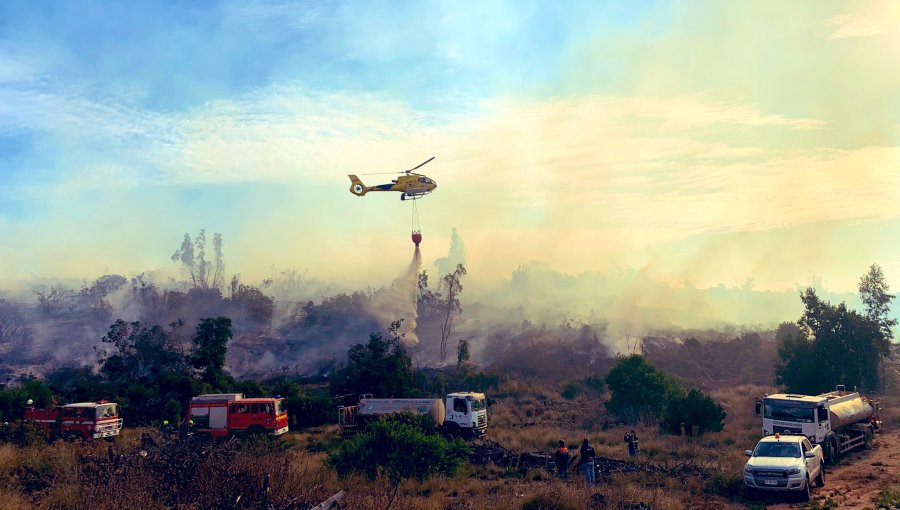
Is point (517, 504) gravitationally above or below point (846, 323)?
below

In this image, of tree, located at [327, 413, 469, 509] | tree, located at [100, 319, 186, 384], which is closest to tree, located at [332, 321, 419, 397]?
tree, located at [100, 319, 186, 384]

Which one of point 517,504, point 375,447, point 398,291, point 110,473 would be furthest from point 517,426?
point 398,291

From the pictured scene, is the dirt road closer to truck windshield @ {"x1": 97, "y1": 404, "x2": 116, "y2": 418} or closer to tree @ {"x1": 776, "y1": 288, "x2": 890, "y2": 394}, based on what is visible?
tree @ {"x1": 776, "y1": 288, "x2": 890, "y2": 394}

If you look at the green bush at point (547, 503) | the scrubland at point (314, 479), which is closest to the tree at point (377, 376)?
the scrubland at point (314, 479)

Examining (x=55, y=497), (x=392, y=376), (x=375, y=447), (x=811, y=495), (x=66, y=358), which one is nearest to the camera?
(x=55, y=497)

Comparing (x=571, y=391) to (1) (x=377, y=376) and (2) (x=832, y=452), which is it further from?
(2) (x=832, y=452)

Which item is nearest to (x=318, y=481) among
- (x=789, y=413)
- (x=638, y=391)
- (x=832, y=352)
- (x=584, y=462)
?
(x=584, y=462)

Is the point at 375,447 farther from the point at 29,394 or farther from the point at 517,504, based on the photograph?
the point at 29,394

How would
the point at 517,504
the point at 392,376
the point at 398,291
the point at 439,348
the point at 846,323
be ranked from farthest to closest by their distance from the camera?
1. the point at 398,291
2. the point at 439,348
3. the point at 846,323
4. the point at 392,376
5. the point at 517,504
